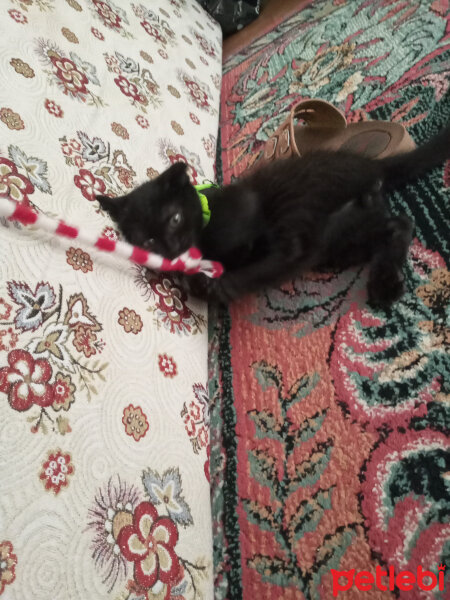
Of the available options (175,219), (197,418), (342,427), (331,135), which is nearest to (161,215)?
(175,219)

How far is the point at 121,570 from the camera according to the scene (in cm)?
53

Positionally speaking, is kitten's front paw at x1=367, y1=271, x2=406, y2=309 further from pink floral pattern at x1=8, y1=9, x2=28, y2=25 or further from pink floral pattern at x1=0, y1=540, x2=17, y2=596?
pink floral pattern at x1=8, y1=9, x2=28, y2=25

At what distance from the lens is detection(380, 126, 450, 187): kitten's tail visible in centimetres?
94

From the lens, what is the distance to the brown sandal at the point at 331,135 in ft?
3.35

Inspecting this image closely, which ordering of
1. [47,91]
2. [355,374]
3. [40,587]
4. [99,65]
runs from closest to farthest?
[40,587] → [355,374] → [47,91] → [99,65]

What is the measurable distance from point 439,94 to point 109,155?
36.9 inches

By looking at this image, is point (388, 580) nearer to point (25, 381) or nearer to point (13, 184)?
point (25, 381)

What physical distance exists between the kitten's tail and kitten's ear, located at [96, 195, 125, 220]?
64 centimetres

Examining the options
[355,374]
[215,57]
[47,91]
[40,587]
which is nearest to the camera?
[40,587]

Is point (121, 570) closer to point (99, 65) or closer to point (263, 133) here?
point (99, 65)

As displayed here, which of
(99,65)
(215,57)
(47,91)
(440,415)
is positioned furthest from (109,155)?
(215,57)

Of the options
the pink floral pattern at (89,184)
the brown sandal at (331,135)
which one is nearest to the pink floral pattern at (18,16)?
the pink floral pattern at (89,184)

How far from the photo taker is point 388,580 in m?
0.55

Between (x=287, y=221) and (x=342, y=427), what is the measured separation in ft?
1.45
